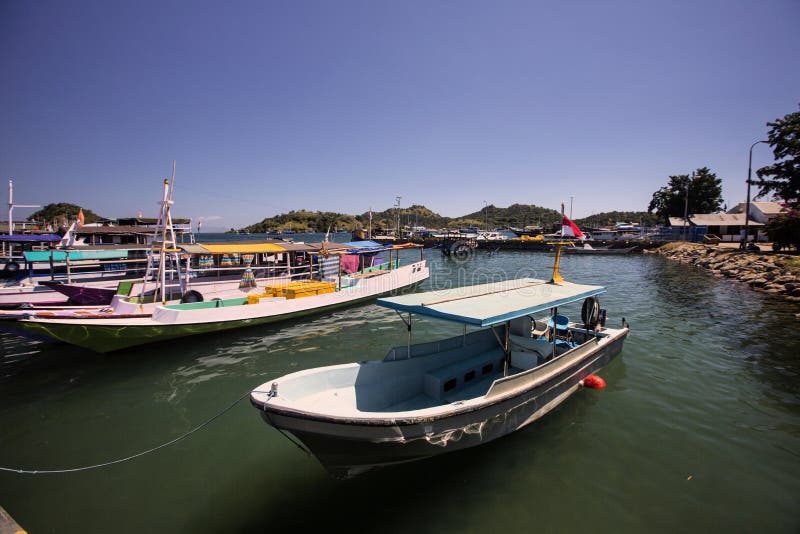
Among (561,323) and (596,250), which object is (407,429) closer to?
(561,323)

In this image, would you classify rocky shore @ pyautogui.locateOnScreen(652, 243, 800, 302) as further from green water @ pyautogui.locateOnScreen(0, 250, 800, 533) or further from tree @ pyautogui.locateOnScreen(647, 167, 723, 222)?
tree @ pyautogui.locateOnScreen(647, 167, 723, 222)

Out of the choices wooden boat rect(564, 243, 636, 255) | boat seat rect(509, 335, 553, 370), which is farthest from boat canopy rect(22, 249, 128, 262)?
wooden boat rect(564, 243, 636, 255)

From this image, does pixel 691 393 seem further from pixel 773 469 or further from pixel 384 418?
pixel 384 418

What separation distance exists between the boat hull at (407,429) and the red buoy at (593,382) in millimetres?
2905

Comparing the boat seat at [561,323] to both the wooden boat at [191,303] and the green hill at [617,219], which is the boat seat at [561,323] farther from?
the green hill at [617,219]

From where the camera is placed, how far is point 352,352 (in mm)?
12180

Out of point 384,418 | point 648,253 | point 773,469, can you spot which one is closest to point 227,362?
point 384,418

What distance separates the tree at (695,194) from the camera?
59531 mm

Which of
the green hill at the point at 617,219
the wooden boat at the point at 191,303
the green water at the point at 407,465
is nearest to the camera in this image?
the green water at the point at 407,465

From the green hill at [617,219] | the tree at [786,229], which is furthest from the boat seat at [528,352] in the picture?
the green hill at [617,219]

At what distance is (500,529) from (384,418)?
2476 millimetres

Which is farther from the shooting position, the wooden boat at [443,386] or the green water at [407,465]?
the green water at [407,465]

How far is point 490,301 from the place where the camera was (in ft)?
25.0

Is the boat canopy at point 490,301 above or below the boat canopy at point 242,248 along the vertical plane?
below
